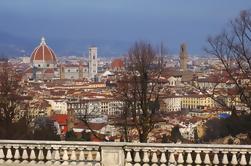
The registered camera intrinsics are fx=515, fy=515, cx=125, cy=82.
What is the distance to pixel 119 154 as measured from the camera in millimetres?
8195

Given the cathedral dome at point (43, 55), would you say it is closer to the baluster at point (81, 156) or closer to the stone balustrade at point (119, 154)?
the stone balustrade at point (119, 154)

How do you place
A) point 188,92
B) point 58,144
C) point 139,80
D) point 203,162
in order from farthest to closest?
1. point 188,92
2. point 139,80
3. point 58,144
4. point 203,162

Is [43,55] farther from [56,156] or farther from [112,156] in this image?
[112,156]

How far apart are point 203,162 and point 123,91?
874 centimetres

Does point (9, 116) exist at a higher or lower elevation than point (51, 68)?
lower

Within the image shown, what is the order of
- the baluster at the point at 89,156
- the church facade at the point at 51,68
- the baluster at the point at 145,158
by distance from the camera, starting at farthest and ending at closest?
the church facade at the point at 51,68
the baluster at the point at 89,156
the baluster at the point at 145,158

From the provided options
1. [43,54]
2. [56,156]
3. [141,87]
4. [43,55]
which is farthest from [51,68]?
Result: [56,156]

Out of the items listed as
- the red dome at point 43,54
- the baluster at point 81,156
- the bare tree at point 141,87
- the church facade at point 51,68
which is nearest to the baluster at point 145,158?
the baluster at point 81,156

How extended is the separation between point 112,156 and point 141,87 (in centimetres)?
723

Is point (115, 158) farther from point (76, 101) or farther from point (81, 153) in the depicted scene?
point (76, 101)

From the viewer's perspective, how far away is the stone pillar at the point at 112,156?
8.19 m

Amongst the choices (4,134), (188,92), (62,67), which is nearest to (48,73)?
(62,67)

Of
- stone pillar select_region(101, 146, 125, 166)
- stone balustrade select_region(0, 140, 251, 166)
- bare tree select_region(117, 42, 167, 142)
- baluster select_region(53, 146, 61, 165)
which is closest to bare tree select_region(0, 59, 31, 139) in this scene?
bare tree select_region(117, 42, 167, 142)

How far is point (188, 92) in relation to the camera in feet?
299
